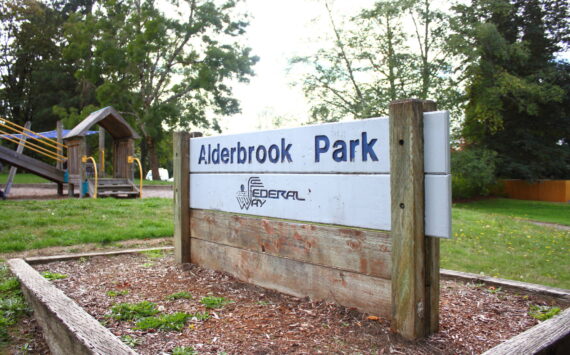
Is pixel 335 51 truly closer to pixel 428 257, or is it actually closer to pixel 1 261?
pixel 1 261

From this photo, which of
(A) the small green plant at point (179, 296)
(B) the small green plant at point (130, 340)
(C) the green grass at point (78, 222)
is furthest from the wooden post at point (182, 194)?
(C) the green grass at point (78, 222)

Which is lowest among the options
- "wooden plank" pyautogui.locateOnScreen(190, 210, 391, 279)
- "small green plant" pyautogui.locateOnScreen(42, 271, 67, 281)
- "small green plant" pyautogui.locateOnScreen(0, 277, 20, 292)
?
"small green plant" pyautogui.locateOnScreen(0, 277, 20, 292)

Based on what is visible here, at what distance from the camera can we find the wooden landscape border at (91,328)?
91.0 inches

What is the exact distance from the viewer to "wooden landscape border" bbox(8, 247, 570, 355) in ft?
7.59

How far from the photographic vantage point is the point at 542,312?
3.06 m

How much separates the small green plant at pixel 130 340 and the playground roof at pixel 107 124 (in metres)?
11.7

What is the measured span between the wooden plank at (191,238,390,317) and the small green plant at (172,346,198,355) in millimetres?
982

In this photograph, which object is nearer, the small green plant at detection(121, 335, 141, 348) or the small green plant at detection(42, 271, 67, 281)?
the small green plant at detection(121, 335, 141, 348)

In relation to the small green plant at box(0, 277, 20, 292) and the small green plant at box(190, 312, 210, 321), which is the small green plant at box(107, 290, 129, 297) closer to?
the small green plant at box(190, 312, 210, 321)

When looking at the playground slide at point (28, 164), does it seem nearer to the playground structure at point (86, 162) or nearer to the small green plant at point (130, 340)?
the playground structure at point (86, 162)

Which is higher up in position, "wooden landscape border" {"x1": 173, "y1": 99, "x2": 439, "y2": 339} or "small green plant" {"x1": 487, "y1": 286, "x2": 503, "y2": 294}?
"wooden landscape border" {"x1": 173, "y1": 99, "x2": 439, "y2": 339}

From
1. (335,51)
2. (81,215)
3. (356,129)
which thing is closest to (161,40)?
(335,51)

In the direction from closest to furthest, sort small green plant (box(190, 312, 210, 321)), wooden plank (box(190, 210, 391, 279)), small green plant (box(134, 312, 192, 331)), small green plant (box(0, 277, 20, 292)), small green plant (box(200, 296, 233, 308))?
wooden plank (box(190, 210, 391, 279)), small green plant (box(134, 312, 192, 331)), small green plant (box(190, 312, 210, 321)), small green plant (box(200, 296, 233, 308)), small green plant (box(0, 277, 20, 292))

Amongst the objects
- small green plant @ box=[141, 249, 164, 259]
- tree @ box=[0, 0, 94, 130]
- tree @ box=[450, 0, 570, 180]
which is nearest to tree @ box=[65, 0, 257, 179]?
tree @ box=[0, 0, 94, 130]
